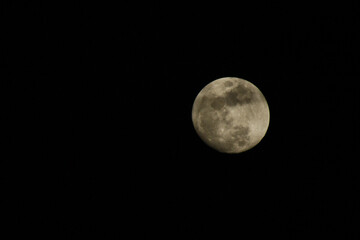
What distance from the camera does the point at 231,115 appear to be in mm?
3205

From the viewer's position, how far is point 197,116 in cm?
352

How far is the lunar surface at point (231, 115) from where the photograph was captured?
3.22m

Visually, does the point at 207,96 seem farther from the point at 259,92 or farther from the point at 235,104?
the point at 259,92

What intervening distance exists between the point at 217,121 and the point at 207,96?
1.42ft

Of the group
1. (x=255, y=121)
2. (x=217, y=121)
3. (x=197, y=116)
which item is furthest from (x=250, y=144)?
(x=197, y=116)

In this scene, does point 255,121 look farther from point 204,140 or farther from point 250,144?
point 204,140

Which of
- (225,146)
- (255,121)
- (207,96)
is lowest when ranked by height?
(225,146)

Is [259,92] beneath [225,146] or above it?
above

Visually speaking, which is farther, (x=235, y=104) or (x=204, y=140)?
(x=204, y=140)

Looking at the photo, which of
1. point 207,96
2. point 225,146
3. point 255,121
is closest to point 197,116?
point 207,96

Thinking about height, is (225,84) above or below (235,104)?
above

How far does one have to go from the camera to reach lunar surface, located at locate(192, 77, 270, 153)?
3225 mm

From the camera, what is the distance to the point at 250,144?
3.41 metres

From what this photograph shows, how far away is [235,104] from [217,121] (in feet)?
1.13
